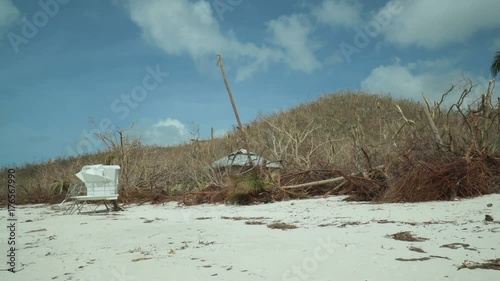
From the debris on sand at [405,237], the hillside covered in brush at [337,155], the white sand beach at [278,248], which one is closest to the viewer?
the white sand beach at [278,248]

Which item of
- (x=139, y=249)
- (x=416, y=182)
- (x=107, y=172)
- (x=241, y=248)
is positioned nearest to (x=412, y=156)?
(x=416, y=182)

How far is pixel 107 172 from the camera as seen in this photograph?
32.7 ft

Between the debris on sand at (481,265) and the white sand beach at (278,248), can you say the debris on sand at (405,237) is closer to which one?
the white sand beach at (278,248)

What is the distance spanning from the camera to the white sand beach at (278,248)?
3.13 metres

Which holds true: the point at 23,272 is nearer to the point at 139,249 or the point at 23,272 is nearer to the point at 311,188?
the point at 139,249

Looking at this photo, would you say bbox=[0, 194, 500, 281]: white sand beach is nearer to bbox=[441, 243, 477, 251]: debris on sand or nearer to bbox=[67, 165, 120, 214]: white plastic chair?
bbox=[441, 243, 477, 251]: debris on sand

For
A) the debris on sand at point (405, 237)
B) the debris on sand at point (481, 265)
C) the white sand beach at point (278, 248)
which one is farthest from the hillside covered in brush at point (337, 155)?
the debris on sand at point (481, 265)

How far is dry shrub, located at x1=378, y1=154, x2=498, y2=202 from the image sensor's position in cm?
732

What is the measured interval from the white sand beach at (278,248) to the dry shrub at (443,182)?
719 mm

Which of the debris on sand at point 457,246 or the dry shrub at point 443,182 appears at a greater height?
the dry shrub at point 443,182

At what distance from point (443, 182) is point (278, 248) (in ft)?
15.4

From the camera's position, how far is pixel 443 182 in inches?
289

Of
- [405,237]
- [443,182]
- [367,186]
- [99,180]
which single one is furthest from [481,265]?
[99,180]

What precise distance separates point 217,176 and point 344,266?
9083 mm
